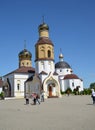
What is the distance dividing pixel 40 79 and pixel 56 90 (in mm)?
4205

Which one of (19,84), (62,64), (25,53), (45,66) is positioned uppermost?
(25,53)

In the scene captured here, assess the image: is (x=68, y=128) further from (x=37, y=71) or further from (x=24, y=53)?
(x=24, y=53)

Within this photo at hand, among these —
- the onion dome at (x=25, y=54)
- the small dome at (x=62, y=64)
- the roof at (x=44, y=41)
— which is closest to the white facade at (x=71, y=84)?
the small dome at (x=62, y=64)

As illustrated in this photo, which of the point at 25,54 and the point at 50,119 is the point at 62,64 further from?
the point at 50,119

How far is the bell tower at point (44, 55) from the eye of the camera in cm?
5038

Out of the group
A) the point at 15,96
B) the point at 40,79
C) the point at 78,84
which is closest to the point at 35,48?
the point at 40,79

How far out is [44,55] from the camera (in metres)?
50.7

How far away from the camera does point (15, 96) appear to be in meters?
50.0

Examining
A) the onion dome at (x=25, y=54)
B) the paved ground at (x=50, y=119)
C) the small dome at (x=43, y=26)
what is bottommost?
the paved ground at (x=50, y=119)

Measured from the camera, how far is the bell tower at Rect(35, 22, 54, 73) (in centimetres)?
5038

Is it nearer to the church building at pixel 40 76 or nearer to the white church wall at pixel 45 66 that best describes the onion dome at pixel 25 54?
the church building at pixel 40 76

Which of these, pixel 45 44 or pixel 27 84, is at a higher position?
pixel 45 44

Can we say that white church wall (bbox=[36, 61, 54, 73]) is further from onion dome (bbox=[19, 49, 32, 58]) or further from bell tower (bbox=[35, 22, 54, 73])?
onion dome (bbox=[19, 49, 32, 58])

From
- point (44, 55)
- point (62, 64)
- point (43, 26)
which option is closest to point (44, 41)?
point (44, 55)
